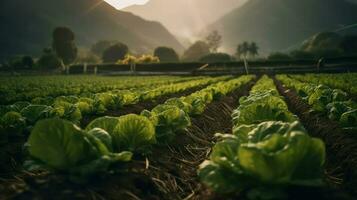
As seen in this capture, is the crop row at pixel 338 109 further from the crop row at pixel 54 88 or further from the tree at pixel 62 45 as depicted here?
the tree at pixel 62 45

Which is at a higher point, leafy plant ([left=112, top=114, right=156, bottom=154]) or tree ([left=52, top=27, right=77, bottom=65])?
tree ([left=52, top=27, right=77, bottom=65])

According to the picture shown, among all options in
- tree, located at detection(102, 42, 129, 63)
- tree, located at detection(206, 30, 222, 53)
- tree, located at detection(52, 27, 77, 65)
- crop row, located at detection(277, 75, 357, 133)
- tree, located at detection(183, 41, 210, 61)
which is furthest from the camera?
tree, located at detection(206, 30, 222, 53)

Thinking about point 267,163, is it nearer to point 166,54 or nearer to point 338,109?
point 338,109

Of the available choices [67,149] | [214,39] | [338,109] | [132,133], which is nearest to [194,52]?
[214,39]

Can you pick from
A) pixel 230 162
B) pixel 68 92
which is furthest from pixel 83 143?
pixel 68 92

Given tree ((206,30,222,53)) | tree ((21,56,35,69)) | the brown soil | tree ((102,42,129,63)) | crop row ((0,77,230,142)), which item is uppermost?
tree ((206,30,222,53))

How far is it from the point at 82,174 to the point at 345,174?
10.4 feet

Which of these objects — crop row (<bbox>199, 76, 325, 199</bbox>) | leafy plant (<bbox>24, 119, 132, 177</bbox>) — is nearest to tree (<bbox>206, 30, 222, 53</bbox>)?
leafy plant (<bbox>24, 119, 132, 177</bbox>)

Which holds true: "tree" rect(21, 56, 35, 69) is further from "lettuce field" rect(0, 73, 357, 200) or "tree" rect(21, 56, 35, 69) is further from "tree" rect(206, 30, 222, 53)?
"tree" rect(206, 30, 222, 53)

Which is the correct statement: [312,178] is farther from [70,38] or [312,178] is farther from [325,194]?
[70,38]

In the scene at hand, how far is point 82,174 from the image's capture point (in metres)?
3.59

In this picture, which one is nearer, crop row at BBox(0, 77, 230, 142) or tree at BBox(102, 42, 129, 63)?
crop row at BBox(0, 77, 230, 142)

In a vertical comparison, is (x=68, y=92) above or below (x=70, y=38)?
below

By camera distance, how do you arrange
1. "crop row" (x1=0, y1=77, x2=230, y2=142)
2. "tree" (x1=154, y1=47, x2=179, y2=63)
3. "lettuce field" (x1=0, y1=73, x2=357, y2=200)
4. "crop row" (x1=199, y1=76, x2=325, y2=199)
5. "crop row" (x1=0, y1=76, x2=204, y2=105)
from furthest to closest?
"tree" (x1=154, y1=47, x2=179, y2=63)
"crop row" (x1=0, y1=76, x2=204, y2=105)
"crop row" (x1=0, y1=77, x2=230, y2=142)
"lettuce field" (x1=0, y1=73, x2=357, y2=200)
"crop row" (x1=199, y1=76, x2=325, y2=199)
